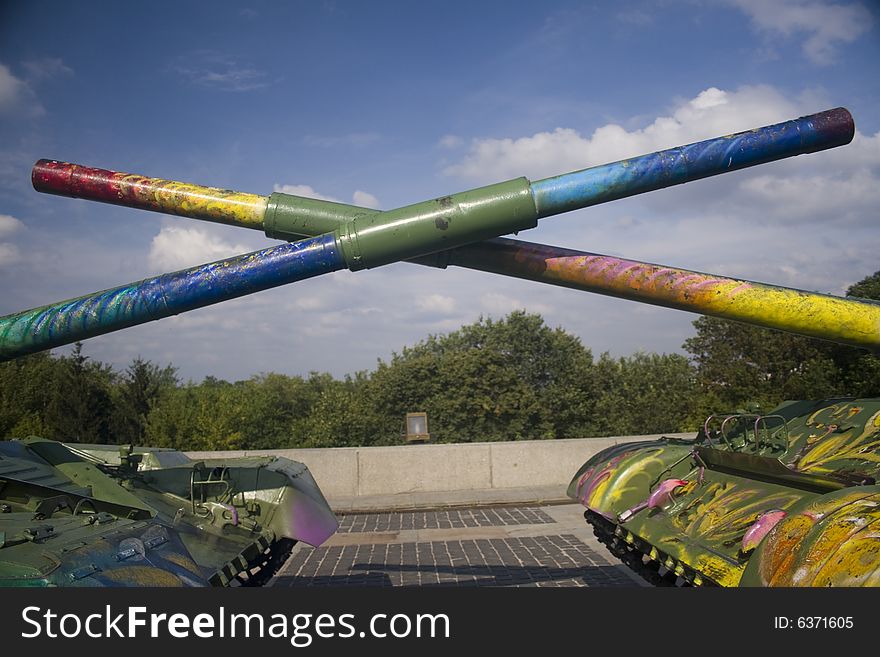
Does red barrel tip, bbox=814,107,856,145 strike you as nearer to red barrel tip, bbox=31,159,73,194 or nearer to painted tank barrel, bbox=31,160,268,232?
painted tank barrel, bbox=31,160,268,232

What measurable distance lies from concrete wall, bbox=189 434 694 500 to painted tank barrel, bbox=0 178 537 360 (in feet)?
29.3

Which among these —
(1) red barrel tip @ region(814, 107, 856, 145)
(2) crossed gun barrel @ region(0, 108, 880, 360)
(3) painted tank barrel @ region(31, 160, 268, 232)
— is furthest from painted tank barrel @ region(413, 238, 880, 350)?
(3) painted tank barrel @ region(31, 160, 268, 232)

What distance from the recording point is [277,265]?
4.05m

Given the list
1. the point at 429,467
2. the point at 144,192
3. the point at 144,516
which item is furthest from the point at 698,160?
the point at 429,467

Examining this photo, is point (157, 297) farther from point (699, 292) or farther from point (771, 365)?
point (771, 365)

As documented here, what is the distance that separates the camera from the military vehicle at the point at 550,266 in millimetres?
4020

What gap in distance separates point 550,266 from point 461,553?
16.2ft

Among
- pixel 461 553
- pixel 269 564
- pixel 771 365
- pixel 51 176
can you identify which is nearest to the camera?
pixel 51 176

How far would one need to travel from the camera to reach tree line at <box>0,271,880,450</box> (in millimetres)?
15641

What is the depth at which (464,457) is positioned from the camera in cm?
1317

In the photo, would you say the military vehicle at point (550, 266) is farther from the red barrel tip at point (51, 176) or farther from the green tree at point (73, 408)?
the green tree at point (73, 408)

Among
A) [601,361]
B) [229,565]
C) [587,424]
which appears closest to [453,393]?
[587,424]

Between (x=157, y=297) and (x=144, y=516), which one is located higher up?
(x=157, y=297)

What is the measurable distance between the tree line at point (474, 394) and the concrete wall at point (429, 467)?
3.72 metres
